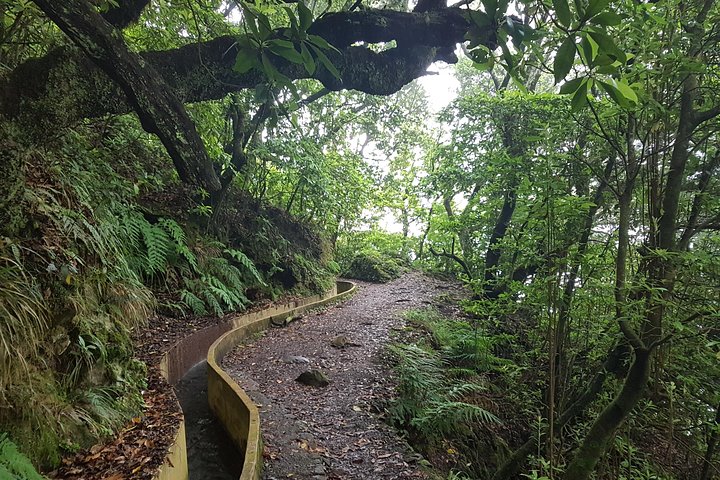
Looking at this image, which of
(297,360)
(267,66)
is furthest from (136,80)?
(297,360)

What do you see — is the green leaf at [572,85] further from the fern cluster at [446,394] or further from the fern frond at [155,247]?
the fern frond at [155,247]

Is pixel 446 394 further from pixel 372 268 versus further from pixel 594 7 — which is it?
pixel 372 268

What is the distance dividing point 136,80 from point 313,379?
423 centimetres

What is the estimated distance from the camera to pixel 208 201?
7.66 meters

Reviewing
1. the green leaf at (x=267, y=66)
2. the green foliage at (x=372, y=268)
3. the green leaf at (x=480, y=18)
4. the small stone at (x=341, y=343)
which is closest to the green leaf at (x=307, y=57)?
the green leaf at (x=267, y=66)

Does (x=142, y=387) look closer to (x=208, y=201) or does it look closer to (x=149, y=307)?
(x=149, y=307)

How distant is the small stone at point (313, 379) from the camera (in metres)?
5.21

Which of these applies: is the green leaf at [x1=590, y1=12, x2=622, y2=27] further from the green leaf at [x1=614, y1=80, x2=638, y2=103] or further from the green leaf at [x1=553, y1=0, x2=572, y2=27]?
the green leaf at [x1=614, y1=80, x2=638, y2=103]

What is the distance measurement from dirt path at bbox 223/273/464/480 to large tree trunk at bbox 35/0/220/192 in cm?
306

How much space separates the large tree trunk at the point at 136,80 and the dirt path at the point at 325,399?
10.0 ft

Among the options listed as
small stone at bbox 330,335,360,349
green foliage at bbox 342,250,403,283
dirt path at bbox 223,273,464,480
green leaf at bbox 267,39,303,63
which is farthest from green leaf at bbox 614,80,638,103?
green foliage at bbox 342,250,403,283

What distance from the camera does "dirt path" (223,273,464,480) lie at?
350cm

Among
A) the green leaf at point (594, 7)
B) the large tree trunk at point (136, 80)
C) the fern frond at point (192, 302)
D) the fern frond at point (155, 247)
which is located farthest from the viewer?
the fern frond at point (192, 302)

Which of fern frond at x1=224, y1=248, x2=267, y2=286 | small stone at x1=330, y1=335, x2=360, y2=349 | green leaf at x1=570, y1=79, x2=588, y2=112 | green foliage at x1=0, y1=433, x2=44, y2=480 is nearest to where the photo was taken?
green leaf at x1=570, y1=79, x2=588, y2=112
